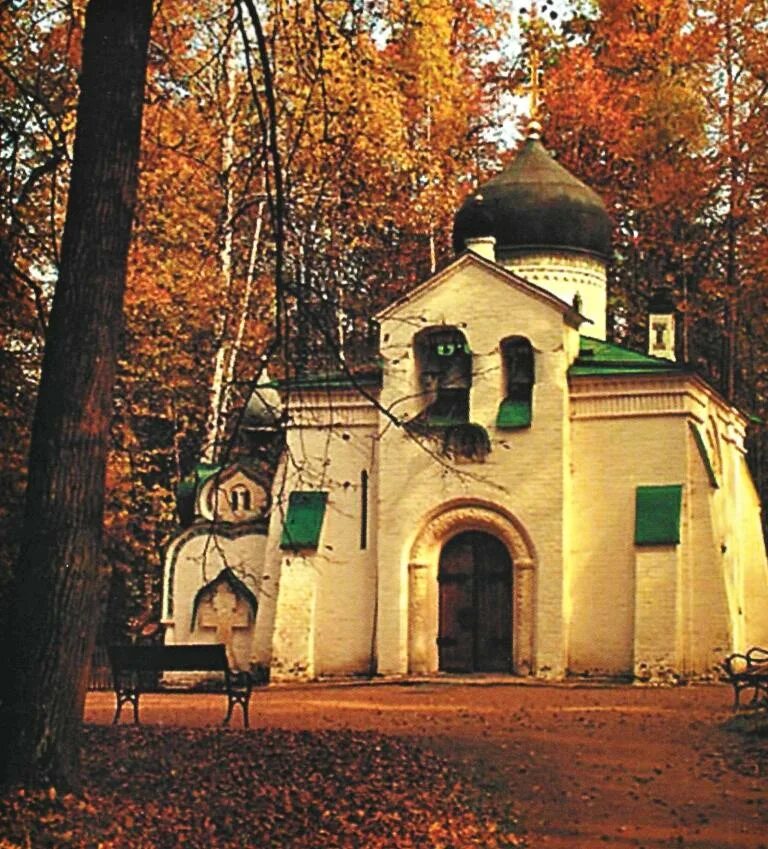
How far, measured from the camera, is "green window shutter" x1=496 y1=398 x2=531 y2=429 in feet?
96.9

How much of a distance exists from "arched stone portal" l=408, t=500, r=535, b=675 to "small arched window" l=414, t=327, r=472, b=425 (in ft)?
5.37

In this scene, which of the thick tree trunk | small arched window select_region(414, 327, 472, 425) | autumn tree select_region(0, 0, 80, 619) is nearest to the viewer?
the thick tree trunk

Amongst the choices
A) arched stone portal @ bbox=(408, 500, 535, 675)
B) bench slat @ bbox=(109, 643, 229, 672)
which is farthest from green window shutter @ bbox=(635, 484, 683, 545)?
bench slat @ bbox=(109, 643, 229, 672)

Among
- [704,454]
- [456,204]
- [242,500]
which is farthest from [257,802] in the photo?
[456,204]

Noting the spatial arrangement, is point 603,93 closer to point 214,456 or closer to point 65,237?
point 214,456

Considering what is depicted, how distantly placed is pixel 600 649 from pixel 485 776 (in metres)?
13.6

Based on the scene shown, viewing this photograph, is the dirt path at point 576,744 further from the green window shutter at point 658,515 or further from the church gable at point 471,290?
the church gable at point 471,290

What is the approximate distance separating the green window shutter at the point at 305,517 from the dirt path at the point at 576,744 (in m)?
2.68

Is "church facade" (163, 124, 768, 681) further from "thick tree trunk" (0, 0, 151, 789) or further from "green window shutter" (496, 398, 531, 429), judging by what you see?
"thick tree trunk" (0, 0, 151, 789)

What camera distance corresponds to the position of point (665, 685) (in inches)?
1085

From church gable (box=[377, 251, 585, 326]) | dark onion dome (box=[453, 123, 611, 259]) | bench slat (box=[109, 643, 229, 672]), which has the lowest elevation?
bench slat (box=[109, 643, 229, 672])

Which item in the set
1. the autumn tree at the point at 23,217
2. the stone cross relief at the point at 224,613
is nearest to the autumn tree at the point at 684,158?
the stone cross relief at the point at 224,613

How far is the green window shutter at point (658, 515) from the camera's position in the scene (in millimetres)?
28203

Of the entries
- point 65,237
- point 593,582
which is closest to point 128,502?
point 593,582
